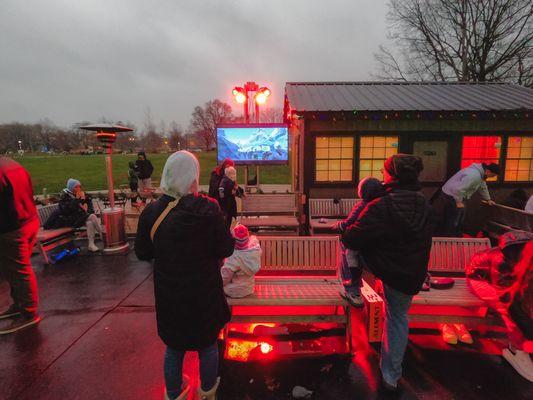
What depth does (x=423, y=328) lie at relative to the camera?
3.93 m

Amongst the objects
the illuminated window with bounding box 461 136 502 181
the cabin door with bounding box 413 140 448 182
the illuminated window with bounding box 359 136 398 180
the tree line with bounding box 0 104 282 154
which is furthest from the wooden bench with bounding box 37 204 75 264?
the tree line with bounding box 0 104 282 154

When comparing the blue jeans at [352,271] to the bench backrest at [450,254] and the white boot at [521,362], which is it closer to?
the white boot at [521,362]

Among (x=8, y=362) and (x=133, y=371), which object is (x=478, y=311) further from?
(x=8, y=362)

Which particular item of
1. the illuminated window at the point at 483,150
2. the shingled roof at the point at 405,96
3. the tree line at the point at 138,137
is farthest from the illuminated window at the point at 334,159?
the tree line at the point at 138,137

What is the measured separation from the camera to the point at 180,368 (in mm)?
2514

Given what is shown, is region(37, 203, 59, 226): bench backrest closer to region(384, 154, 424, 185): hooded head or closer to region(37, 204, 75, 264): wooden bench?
region(37, 204, 75, 264): wooden bench

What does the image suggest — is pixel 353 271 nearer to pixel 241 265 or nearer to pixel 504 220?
pixel 241 265

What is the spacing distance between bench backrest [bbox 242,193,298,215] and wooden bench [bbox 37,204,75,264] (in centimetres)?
429

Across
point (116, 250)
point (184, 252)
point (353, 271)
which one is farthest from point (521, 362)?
point (116, 250)

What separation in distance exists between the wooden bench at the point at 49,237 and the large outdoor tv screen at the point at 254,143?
499 cm

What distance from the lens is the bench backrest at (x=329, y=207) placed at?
8.47m

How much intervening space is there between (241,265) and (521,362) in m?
3.04

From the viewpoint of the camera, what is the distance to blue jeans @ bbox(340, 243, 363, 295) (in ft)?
10.6

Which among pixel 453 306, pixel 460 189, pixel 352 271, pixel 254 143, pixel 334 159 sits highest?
pixel 254 143
